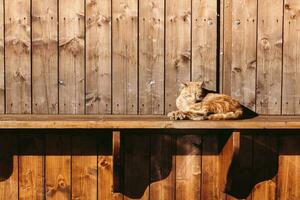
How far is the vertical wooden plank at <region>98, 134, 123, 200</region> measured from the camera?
3.73m

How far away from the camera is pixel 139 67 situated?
3.76m

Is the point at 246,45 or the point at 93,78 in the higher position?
the point at 246,45

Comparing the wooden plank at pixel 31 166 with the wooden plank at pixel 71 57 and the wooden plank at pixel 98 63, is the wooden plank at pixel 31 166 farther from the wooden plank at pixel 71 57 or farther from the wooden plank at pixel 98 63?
the wooden plank at pixel 98 63

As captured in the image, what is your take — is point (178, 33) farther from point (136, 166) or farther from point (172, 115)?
point (136, 166)

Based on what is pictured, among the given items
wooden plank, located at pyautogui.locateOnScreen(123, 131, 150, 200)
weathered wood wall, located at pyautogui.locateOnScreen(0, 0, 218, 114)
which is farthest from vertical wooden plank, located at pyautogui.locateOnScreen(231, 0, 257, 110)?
wooden plank, located at pyautogui.locateOnScreen(123, 131, 150, 200)

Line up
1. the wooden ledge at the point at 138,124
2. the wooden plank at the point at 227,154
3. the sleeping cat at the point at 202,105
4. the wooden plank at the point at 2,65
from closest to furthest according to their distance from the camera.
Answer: the wooden ledge at the point at 138,124 < the wooden plank at the point at 227,154 < the sleeping cat at the point at 202,105 < the wooden plank at the point at 2,65

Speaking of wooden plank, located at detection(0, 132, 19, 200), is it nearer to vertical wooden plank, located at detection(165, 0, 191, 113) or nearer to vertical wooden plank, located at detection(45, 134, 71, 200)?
vertical wooden plank, located at detection(45, 134, 71, 200)

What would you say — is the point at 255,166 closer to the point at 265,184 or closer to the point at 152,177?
the point at 265,184

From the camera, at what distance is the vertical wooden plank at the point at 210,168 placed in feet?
12.3

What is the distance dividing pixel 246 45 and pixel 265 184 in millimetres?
1022

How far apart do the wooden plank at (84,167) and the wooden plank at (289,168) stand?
134cm

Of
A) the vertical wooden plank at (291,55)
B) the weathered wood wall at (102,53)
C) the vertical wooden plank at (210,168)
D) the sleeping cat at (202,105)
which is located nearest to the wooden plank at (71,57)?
the weathered wood wall at (102,53)

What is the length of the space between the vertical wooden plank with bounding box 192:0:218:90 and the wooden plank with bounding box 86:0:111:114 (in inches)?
24.4

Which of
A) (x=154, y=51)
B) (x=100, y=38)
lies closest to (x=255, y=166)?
(x=154, y=51)
